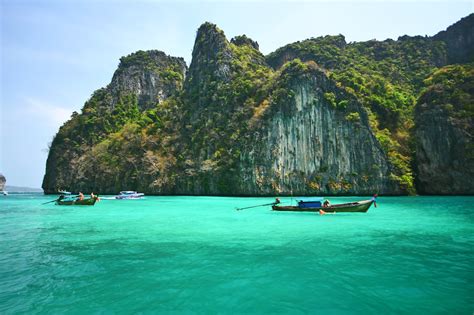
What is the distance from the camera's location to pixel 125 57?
290 feet

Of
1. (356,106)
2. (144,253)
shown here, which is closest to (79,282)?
(144,253)

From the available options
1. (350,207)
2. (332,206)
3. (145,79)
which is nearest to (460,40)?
(350,207)

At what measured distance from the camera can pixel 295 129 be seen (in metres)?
50.2

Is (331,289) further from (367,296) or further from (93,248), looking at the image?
(93,248)

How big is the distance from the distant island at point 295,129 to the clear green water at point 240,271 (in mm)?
33748

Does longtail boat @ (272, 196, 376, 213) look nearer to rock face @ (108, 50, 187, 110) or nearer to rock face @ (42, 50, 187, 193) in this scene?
rock face @ (42, 50, 187, 193)

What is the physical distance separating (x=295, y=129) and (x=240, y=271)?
43.3 meters

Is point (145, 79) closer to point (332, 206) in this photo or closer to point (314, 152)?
point (314, 152)

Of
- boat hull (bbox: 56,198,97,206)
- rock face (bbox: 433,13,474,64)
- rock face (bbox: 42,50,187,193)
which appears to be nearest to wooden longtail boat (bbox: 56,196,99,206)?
boat hull (bbox: 56,198,97,206)

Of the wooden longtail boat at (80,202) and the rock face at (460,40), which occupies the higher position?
the rock face at (460,40)

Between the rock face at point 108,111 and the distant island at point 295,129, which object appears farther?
the rock face at point 108,111

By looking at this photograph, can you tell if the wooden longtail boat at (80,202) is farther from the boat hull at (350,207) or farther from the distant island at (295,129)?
the boat hull at (350,207)

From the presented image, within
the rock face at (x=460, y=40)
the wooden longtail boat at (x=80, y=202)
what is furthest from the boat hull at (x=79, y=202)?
the rock face at (x=460, y=40)

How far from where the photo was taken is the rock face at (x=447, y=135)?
147 feet
